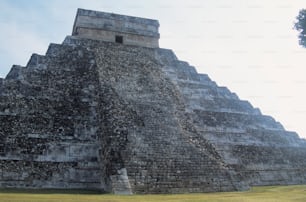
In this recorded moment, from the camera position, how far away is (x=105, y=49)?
1881 cm

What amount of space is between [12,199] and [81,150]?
4.49 m

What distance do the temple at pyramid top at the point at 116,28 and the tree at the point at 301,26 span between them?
7.96m

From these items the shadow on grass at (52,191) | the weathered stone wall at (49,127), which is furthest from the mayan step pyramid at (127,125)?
the shadow on grass at (52,191)

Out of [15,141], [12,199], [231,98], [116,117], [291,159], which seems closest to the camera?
[12,199]

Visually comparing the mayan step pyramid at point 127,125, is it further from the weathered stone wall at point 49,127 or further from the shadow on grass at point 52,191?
the shadow on grass at point 52,191

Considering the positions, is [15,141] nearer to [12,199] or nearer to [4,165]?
[4,165]

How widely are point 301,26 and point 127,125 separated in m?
7.83

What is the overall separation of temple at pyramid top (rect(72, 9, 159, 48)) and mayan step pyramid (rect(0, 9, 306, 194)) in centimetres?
5

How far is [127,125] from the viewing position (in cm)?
1420

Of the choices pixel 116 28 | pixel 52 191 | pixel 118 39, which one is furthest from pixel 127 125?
pixel 116 28

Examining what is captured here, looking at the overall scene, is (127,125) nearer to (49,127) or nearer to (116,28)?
(49,127)

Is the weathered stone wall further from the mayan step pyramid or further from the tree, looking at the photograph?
the tree

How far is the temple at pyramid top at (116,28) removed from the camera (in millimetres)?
19734

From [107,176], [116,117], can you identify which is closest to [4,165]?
[107,176]
